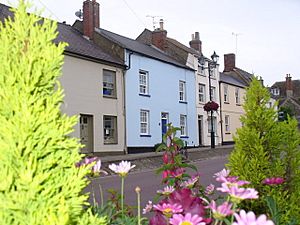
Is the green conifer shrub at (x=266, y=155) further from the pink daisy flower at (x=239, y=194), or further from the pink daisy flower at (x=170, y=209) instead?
the pink daisy flower at (x=239, y=194)

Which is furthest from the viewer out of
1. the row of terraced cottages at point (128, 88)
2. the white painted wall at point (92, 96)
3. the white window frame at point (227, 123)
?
the white window frame at point (227, 123)

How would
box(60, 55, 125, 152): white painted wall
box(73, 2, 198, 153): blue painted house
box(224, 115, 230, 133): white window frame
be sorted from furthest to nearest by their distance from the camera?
box(224, 115, 230, 133): white window frame < box(73, 2, 198, 153): blue painted house < box(60, 55, 125, 152): white painted wall

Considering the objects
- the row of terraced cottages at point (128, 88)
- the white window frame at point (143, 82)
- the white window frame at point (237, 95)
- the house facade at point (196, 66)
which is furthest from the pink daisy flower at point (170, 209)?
the white window frame at point (237, 95)

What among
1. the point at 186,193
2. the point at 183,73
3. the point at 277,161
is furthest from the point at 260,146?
the point at 183,73

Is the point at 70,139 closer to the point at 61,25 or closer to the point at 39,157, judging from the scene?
the point at 39,157

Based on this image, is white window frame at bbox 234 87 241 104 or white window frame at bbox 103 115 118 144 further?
white window frame at bbox 234 87 241 104

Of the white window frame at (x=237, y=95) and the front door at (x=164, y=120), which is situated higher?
the white window frame at (x=237, y=95)

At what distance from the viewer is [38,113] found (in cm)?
152

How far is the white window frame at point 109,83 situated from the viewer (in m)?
25.2

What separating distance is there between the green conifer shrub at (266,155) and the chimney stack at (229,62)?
46.8 metres

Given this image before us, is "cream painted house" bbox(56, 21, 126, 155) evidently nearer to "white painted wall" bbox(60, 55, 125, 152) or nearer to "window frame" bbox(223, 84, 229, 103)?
"white painted wall" bbox(60, 55, 125, 152)

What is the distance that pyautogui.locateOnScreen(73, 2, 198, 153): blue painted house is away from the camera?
26609 millimetres

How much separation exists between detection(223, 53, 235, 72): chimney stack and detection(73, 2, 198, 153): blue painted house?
58.0 feet

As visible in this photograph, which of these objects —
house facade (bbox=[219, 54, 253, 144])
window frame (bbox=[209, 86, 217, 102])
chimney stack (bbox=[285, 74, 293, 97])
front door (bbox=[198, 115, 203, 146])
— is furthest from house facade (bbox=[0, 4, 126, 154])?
chimney stack (bbox=[285, 74, 293, 97])
